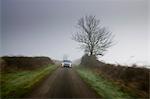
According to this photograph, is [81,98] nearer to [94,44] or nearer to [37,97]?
[37,97]

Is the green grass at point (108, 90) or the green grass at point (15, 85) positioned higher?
the green grass at point (15, 85)

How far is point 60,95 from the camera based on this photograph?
464 inches

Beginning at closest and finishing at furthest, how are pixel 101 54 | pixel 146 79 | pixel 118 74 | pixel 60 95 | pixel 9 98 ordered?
pixel 9 98 → pixel 60 95 → pixel 146 79 → pixel 118 74 → pixel 101 54

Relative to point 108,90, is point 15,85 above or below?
above

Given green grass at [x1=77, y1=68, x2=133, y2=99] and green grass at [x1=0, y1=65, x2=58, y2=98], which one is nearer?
green grass at [x1=0, y1=65, x2=58, y2=98]

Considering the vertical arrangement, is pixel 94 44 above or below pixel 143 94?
above

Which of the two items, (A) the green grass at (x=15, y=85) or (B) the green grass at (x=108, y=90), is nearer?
(A) the green grass at (x=15, y=85)

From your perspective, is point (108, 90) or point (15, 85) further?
point (15, 85)

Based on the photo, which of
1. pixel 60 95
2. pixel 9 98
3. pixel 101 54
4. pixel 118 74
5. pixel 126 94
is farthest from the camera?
pixel 101 54

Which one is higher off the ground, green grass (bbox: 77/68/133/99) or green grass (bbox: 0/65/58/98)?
green grass (bbox: 0/65/58/98)

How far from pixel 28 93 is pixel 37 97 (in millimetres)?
1308

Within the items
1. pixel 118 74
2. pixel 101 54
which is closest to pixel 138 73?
pixel 118 74

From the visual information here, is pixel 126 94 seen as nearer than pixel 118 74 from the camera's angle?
Yes

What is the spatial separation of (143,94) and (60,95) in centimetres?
611
